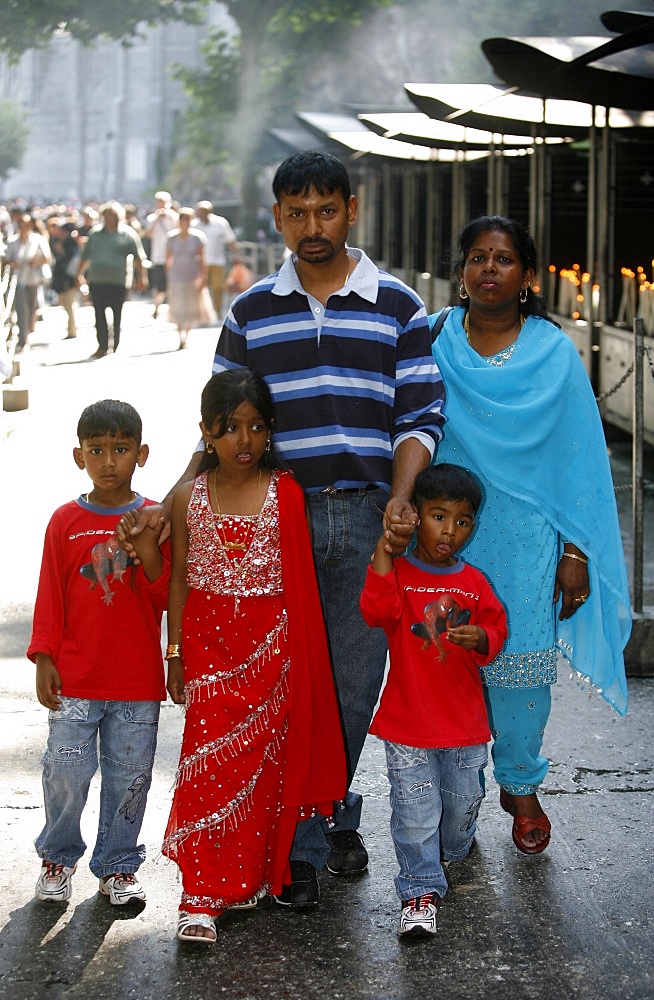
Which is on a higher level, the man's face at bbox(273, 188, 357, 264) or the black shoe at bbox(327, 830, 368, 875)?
the man's face at bbox(273, 188, 357, 264)

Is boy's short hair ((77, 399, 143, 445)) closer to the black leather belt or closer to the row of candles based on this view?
the black leather belt

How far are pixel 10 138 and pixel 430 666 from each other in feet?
295

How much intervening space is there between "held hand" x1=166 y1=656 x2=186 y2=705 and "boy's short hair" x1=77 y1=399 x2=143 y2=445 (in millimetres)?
556

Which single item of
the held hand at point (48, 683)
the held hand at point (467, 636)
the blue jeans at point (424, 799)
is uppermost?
the held hand at point (467, 636)

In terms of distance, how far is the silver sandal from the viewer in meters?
3.50

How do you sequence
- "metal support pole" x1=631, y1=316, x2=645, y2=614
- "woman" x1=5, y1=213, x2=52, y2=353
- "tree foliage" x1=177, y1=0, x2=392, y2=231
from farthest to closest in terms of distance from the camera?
"tree foliage" x1=177, y1=0, x2=392, y2=231 < "woman" x1=5, y1=213, x2=52, y2=353 < "metal support pole" x1=631, y1=316, x2=645, y2=614

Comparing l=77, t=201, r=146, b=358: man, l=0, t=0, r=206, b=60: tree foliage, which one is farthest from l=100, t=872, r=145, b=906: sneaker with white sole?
l=0, t=0, r=206, b=60: tree foliage

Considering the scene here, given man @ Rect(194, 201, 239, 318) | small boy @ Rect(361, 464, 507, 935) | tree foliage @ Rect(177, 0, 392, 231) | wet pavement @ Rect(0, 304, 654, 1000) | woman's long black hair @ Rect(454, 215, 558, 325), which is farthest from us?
tree foliage @ Rect(177, 0, 392, 231)

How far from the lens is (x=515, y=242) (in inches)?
156

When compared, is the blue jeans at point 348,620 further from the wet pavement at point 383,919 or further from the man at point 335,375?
the wet pavement at point 383,919

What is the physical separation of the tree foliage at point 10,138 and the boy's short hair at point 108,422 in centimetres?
8764

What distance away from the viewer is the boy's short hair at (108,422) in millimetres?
3680

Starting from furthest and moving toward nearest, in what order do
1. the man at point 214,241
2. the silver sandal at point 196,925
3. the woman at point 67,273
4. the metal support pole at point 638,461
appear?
the man at point 214,241 → the woman at point 67,273 → the metal support pole at point 638,461 → the silver sandal at point 196,925

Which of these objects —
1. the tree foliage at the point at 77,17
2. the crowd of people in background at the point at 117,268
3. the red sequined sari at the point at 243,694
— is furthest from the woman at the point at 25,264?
the tree foliage at the point at 77,17
